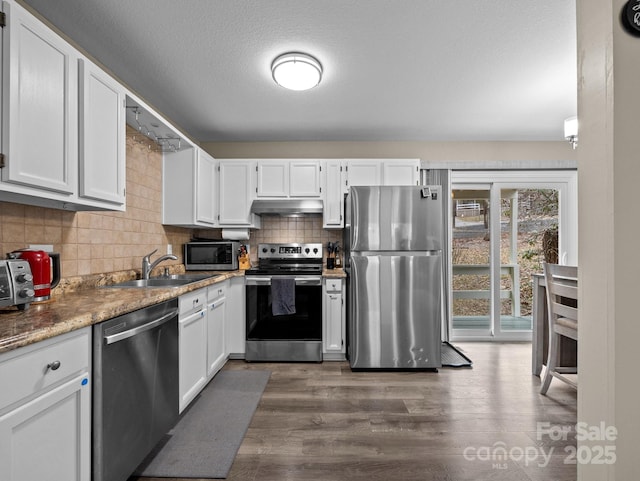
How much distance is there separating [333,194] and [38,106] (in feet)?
9.12

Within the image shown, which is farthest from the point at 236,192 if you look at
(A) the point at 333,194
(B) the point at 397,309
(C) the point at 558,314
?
(C) the point at 558,314

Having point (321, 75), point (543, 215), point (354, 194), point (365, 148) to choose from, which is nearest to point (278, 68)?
→ point (321, 75)

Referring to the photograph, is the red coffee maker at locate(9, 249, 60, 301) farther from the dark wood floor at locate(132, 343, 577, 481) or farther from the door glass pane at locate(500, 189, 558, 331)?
the door glass pane at locate(500, 189, 558, 331)

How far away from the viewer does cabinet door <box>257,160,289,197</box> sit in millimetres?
3875

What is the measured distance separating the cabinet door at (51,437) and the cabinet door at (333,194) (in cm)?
287

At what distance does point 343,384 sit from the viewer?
2883 mm

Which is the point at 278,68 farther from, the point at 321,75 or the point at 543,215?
the point at 543,215

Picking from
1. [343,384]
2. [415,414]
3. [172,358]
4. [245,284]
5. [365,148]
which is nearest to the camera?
[172,358]

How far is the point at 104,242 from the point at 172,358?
1.02m

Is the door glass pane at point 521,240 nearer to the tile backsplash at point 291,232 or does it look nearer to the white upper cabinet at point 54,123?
the tile backsplash at point 291,232

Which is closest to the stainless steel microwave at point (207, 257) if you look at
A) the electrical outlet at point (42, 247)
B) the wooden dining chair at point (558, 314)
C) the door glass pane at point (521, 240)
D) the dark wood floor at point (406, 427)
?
the dark wood floor at point (406, 427)

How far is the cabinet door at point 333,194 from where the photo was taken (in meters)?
3.88

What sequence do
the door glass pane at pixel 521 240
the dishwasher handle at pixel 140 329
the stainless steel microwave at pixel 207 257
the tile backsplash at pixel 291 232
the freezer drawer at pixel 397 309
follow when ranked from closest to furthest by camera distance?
the dishwasher handle at pixel 140 329 < the freezer drawer at pixel 397 309 < the stainless steel microwave at pixel 207 257 < the tile backsplash at pixel 291 232 < the door glass pane at pixel 521 240

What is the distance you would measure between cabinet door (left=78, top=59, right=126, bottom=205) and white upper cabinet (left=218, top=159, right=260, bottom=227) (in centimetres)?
179
